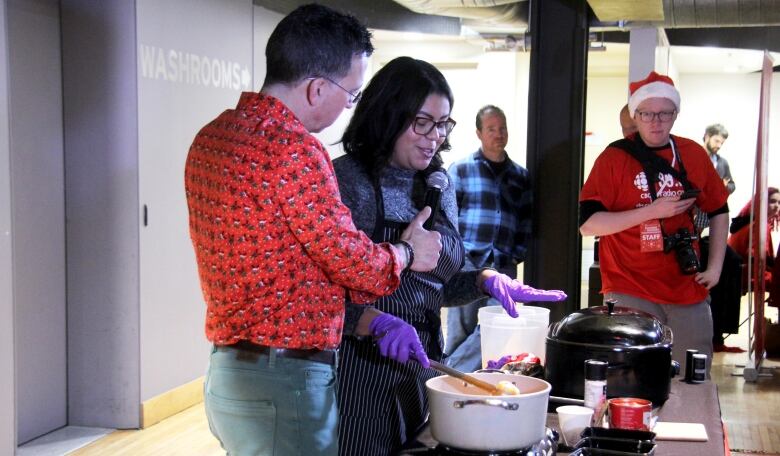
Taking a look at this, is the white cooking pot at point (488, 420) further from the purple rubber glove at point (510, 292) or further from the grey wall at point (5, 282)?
the grey wall at point (5, 282)

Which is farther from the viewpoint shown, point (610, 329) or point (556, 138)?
point (556, 138)

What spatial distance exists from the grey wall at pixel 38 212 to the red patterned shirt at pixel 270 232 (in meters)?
2.67

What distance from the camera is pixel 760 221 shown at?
5.54 meters

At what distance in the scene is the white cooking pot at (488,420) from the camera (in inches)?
58.6

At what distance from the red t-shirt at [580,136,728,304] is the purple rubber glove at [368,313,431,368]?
158 centimetres

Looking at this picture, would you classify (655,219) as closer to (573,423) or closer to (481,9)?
(573,423)

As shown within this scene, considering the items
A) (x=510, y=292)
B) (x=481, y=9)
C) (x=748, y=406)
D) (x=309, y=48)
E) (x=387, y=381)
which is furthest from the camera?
(x=481, y=9)

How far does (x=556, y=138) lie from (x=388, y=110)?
296cm

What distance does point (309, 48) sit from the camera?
1599 mm

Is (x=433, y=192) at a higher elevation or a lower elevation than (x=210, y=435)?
higher

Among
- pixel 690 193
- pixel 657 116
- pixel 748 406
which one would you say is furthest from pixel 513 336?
pixel 748 406

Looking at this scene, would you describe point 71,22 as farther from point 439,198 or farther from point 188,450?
point 439,198

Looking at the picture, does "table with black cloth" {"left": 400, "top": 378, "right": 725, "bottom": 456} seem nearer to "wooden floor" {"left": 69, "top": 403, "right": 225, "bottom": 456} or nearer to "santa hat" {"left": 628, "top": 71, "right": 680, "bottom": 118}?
"santa hat" {"left": 628, "top": 71, "right": 680, "bottom": 118}

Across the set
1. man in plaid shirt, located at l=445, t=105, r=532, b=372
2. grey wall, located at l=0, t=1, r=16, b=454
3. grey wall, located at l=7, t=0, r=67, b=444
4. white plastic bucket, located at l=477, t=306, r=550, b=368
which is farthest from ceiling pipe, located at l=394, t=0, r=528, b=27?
white plastic bucket, located at l=477, t=306, r=550, b=368
